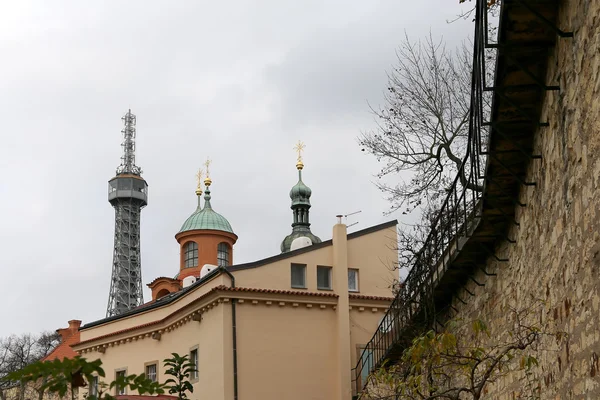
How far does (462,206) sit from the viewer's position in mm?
14375

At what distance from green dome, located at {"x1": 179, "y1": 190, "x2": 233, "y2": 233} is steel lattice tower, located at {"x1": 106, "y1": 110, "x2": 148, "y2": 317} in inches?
2607

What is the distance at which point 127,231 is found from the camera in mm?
123000

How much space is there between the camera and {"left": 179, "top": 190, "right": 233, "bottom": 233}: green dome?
52.8m

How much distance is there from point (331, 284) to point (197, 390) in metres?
5.56

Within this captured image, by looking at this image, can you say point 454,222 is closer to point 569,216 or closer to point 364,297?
point 569,216

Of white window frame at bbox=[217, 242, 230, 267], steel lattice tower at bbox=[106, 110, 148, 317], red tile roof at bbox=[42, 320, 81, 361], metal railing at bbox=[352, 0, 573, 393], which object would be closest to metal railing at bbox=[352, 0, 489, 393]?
metal railing at bbox=[352, 0, 573, 393]

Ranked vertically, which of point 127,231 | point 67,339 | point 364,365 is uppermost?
point 127,231

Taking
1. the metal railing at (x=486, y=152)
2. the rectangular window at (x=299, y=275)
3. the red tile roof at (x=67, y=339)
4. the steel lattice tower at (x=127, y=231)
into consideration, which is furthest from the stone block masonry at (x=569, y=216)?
the steel lattice tower at (x=127, y=231)

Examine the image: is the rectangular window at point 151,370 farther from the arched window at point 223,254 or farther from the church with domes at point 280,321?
the arched window at point 223,254

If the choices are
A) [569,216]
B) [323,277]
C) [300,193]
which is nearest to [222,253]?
[300,193]

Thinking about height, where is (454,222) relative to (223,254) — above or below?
below

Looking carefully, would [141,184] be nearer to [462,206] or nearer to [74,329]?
[74,329]

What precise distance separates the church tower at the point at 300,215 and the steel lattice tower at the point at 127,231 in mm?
64473

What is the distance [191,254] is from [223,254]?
1.84 metres
